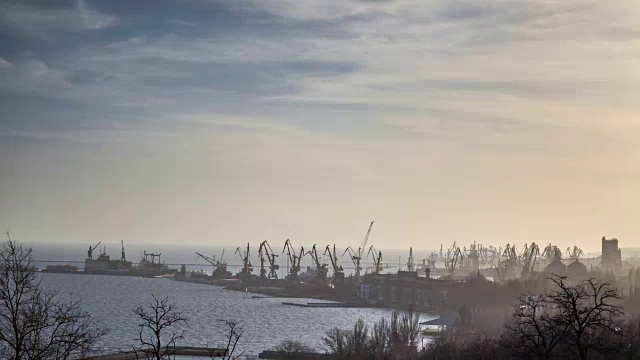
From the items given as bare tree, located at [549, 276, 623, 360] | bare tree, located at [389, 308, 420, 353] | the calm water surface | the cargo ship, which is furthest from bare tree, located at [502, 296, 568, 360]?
the cargo ship

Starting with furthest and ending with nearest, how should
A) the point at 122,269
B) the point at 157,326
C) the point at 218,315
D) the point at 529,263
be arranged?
1. the point at 122,269
2. the point at 529,263
3. the point at 218,315
4. the point at 157,326

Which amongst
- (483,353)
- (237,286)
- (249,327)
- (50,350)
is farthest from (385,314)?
(50,350)

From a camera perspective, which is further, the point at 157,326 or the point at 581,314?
the point at 581,314

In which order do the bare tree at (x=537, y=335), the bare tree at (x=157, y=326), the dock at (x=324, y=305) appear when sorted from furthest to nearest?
1. the dock at (x=324, y=305)
2. the bare tree at (x=537, y=335)
3. the bare tree at (x=157, y=326)

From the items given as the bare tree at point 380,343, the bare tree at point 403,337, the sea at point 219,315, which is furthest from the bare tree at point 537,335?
the sea at point 219,315

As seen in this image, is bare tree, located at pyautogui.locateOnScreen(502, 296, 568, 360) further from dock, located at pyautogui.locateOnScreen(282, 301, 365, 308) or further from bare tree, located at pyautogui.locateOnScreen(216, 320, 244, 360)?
dock, located at pyautogui.locateOnScreen(282, 301, 365, 308)

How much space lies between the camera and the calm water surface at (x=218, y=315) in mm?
47062

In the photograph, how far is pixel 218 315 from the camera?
2579 inches

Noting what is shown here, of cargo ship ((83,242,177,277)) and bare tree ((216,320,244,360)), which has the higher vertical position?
cargo ship ((83,242,177,277))

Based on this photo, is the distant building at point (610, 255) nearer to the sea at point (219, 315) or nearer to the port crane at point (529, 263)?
the port crane at point (529, 263)

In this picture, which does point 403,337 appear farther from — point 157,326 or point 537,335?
point 157,326

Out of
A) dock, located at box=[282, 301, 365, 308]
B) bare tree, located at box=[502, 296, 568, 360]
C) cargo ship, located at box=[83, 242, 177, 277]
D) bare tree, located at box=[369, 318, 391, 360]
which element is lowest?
bare tree, located at box=[369, 318, 391, 360]

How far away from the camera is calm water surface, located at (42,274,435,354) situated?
47.1 m

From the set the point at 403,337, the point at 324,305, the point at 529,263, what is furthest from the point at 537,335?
the point at 529,263
